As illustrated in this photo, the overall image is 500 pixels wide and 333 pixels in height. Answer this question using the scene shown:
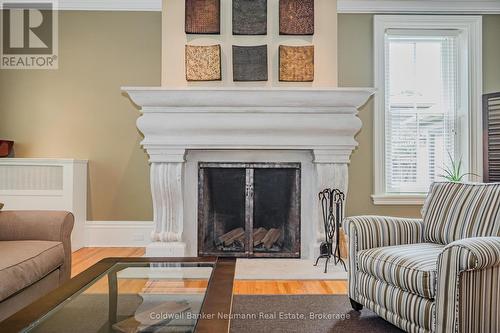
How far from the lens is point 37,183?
4.09 meters

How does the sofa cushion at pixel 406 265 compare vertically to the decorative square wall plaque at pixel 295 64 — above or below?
below

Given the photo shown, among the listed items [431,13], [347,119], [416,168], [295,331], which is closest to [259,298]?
[295,331]

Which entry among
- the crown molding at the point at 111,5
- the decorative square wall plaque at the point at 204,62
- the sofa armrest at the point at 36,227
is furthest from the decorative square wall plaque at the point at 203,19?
the sofa armrest at the point at 36,227

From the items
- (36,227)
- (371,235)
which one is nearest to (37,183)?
(36,227)

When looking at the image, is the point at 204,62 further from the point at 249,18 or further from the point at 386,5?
the point at 386,5

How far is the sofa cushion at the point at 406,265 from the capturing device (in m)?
1.90

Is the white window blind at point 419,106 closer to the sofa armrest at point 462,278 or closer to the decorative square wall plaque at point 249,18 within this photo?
the decorative square wall plaque at point 249,18

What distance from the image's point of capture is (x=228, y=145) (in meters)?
3.72

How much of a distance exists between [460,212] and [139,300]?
1.78m

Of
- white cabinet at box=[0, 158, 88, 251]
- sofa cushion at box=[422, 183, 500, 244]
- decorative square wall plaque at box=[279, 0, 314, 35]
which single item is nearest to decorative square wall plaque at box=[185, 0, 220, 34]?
decorative square wall plaque at box=[279, 0, 314, 35]

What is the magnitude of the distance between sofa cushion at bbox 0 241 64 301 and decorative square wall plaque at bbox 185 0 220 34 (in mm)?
2340

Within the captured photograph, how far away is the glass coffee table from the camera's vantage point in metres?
1.37

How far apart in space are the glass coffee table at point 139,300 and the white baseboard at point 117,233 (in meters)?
2.40

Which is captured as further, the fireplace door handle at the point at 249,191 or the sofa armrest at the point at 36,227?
the fireplace door handle at the point at 249,191
